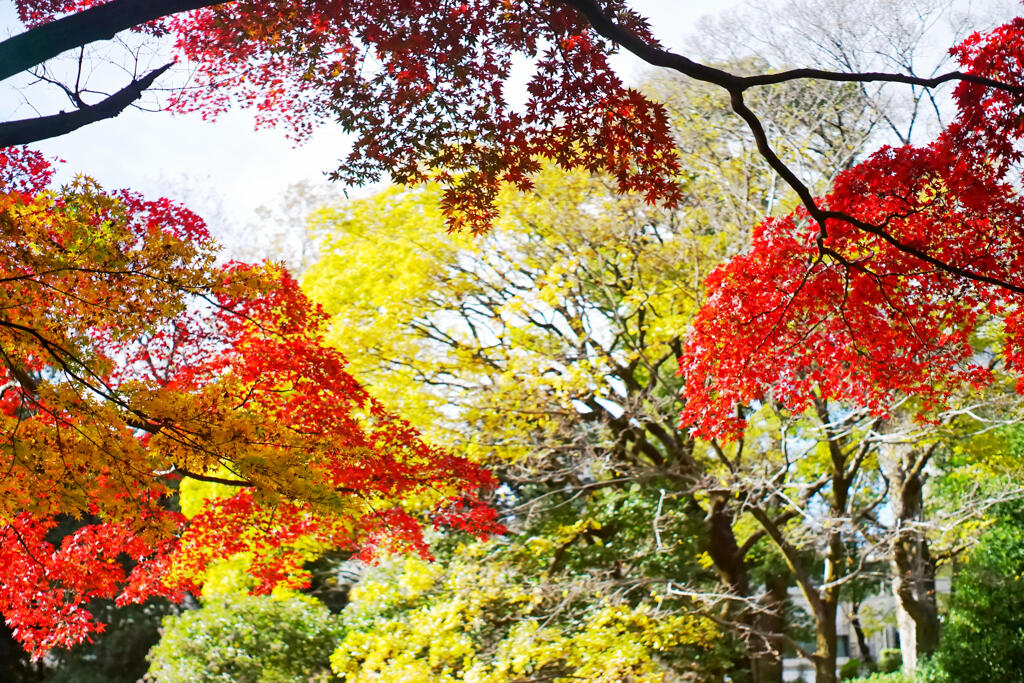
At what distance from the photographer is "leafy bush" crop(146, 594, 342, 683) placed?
11.2 meters

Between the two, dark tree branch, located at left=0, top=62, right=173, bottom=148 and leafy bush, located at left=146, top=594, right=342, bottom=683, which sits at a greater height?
dark tree branch, located at left=0, top=62, right=173, bottom=148

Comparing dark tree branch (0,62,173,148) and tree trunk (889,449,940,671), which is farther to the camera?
tree trunk (889,449,940,671)

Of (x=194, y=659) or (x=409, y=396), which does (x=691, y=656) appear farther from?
(x=194, y=659)

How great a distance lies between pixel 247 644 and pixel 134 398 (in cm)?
774

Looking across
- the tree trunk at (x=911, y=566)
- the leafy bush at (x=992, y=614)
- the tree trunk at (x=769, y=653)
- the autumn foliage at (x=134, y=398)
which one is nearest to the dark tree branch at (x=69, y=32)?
the autumn foliage at (x=134, y=398)

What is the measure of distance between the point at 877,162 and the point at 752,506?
4979mm

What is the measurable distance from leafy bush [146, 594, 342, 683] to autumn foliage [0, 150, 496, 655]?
485cm

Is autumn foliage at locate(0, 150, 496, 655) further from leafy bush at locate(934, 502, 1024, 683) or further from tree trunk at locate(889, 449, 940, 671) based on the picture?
leafy bush at locate(934, 502, 1024, 683)

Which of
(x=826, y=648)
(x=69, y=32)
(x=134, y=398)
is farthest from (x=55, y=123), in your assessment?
(x=826, y=648)

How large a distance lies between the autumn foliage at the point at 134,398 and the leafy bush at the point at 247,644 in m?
4.85

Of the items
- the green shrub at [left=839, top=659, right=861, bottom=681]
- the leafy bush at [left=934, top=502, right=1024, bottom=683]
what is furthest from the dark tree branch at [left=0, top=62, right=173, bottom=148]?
the green shrub at [left=839, top=659, right=861, bottom=681]

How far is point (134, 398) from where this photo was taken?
4.61 meters

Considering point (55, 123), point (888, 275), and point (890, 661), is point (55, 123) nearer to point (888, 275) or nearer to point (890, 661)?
point (888, 275)

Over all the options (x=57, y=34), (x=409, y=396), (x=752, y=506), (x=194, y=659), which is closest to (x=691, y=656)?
(x=752, y=506)
